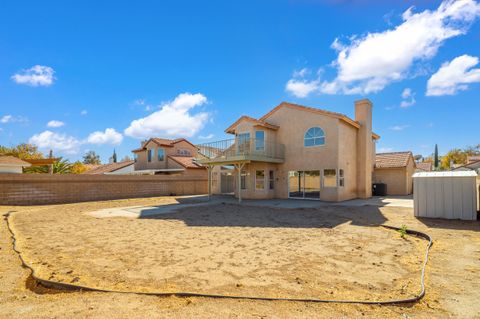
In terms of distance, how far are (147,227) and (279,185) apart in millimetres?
12002

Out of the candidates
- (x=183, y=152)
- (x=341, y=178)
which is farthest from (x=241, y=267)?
(x=183, y=152)

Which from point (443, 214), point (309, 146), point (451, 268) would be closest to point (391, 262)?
point (451, 268)

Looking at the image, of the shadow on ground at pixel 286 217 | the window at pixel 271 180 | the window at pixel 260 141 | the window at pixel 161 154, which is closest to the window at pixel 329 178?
the shadow on ground at pixel 286 217

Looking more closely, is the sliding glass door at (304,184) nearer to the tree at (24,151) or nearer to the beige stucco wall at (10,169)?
the beige stucco wall at (10,169)

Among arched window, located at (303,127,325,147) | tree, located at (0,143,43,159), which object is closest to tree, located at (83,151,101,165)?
tree, located at (0,143,43,159)

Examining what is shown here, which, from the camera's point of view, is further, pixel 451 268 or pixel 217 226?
pixel 217 226

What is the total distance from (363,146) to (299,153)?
493cm

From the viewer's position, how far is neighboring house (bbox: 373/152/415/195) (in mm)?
23031

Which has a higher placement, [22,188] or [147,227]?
[22,188]

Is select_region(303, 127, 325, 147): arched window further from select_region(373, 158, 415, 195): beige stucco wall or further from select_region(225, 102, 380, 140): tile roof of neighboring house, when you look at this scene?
select_region(373, 158, 415, 195): beige stucco wall

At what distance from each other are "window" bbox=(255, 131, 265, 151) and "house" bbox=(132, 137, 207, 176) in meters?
10.9

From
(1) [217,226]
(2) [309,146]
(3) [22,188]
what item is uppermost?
(2) [309,146]

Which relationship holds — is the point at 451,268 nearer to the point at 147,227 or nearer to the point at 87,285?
the point at 87,285

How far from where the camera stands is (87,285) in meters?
4.57
